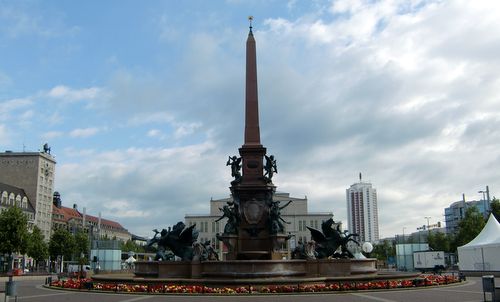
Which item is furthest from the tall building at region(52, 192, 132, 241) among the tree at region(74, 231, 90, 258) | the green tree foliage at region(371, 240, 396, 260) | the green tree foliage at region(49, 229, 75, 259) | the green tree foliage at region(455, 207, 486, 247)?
the green tree foliage at region(455, 207, 486, 247)

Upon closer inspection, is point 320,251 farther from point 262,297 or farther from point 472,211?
point 472,211

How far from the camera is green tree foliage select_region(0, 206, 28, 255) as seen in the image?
53.5 metres

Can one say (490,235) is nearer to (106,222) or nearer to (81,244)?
(81,244)

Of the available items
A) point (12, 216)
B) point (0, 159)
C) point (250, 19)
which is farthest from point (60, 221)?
point (250, 19)

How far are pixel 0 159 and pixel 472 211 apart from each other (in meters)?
83.2

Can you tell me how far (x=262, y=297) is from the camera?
19.2 meters

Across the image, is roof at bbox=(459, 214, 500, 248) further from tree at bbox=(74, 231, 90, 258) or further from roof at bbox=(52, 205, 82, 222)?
roof at bbox=(52, 205, 82, 222)

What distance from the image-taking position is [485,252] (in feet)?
148

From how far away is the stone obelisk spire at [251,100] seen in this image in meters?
32.4

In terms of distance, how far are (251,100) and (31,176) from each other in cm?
7630

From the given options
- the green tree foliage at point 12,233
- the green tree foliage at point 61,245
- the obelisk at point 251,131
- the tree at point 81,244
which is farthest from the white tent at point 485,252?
the tree at point 81,244

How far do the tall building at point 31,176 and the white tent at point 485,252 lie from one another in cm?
7572

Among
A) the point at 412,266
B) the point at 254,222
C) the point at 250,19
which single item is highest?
the point at 250,19

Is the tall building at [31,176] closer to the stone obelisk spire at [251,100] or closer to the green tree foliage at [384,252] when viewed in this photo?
the green tree foliage at [384,252]
